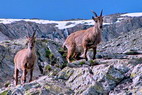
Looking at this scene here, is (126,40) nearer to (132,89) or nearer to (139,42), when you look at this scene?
(139,42)

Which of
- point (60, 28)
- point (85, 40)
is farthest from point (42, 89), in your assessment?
point (60, 28)

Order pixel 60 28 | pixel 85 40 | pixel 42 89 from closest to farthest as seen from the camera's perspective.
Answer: pixel 42 89, pixel 85 40, pixel 60 28

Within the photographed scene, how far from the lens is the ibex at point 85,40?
56.2 feet

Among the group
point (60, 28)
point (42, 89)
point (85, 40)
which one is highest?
point (60, 28)

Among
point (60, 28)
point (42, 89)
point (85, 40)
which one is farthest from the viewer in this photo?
point (60, 28)

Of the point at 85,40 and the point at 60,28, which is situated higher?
the point at 60,28

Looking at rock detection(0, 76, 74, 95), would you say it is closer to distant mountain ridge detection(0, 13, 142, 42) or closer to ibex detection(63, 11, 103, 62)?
ibex detection(63, 11, 103, 62)

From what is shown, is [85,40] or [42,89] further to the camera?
[85,40]

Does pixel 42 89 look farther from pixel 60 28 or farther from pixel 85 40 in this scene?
pixel 60 28

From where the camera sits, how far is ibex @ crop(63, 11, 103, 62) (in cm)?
1714

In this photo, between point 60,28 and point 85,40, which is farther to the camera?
point 60,28

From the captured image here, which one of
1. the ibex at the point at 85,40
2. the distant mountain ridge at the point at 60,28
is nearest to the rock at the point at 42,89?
the ibex at the point at 85,40

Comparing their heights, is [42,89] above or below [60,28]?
below

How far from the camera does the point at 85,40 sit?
1733 cm
